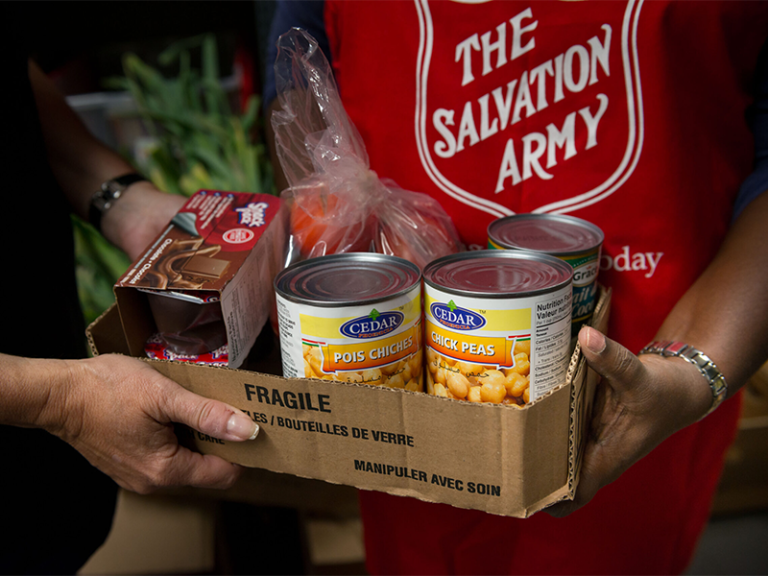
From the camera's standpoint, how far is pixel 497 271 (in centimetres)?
87

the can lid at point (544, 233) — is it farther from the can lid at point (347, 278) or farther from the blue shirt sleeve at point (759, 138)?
the blue shirt sleeve at point (759, 138)

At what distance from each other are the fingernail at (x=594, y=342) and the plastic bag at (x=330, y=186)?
1.17 ft

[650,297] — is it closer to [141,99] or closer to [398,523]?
[398,523]

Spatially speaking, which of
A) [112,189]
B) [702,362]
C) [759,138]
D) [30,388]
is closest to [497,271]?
[702,362]

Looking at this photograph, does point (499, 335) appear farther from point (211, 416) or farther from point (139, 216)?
point (139, 216)

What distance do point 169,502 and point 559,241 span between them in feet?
5.07

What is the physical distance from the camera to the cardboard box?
0.72 m

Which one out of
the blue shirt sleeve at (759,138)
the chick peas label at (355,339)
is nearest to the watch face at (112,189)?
the chick peas label at (355,339)

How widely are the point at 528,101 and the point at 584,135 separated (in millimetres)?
113

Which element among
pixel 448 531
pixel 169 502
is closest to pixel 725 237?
pixel 448 531

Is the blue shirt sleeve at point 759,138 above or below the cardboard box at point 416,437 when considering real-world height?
above

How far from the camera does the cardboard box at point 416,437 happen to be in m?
0.72

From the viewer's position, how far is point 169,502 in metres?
1.86

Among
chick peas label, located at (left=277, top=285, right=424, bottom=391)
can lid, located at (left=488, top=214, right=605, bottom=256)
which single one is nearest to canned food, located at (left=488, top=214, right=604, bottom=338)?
can lid, located at (left=488, top=214, right=605, bottom=256)
